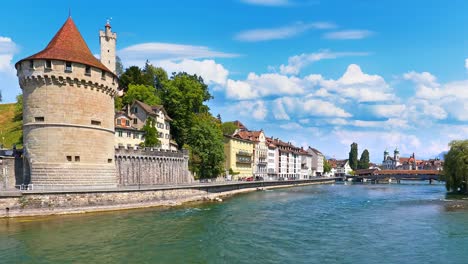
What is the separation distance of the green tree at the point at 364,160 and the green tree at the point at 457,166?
11238 cm

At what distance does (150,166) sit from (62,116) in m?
13.6

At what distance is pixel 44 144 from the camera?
32.8 meters

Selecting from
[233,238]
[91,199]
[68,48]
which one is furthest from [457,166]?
[68,48]

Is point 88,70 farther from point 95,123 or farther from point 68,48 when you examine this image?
point 95,123

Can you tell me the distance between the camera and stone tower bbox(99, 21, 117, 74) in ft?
201

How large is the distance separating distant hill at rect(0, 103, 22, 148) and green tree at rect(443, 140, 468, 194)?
194 ft

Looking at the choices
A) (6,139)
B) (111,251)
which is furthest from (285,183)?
(111,251)

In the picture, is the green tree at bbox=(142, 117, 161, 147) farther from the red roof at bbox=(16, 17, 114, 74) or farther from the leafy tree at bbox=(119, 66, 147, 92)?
the leafy tree at bbox=(119, 66, 147, 92)

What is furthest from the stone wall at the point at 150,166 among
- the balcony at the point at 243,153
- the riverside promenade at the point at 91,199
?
the balcony at the point at 243,153

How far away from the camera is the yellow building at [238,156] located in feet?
254

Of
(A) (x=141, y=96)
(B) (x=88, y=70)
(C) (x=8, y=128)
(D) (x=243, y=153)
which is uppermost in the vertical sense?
(A) (x=141, y=96)

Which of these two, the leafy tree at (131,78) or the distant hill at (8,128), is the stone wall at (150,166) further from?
the distant hill at (8,128)

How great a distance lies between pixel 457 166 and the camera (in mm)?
50719

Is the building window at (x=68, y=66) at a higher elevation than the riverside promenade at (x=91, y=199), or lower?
higher
